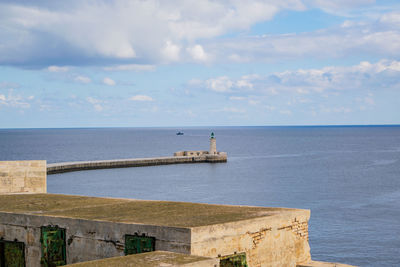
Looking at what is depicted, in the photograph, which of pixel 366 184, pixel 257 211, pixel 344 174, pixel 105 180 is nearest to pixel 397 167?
pixel 344 174

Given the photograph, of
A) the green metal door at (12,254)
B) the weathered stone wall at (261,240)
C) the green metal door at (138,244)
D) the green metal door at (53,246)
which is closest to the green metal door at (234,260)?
the weathered stone wall at (261,240)

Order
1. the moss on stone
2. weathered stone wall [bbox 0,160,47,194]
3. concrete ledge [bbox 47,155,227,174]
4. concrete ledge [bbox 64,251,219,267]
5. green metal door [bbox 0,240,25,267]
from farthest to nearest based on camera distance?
concrete ledge [bbox 47,155,227,174] < weathered stone wall [bbox 0,160,47,194] < green metal door [bbox 0,240,25,267] < the moss on stone < concrete ledge [bbox 64,251,219,267]

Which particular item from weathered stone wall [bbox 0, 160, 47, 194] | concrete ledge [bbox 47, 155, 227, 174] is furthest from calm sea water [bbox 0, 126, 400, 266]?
weathered stone wall [bbox 0, 160, 47, 194]

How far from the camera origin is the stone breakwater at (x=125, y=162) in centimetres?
7984

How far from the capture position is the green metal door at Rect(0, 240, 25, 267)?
13.5m

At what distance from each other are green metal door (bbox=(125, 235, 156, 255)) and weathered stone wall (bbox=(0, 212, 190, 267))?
0.09 meters

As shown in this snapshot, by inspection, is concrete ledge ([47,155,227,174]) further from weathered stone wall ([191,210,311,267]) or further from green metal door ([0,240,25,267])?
weathered stone wall ([191,210,311,267])

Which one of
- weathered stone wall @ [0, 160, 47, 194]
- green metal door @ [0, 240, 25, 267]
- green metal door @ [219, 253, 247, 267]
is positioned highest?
weathered stone wall @ [0, 160, 47, 194]

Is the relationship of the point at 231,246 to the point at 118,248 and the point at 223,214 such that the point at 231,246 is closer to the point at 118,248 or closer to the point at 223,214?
the point at 223,214

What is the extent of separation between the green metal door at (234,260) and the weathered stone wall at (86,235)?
1.12 m

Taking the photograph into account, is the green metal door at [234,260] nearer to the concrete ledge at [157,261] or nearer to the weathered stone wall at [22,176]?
the concrete ledge at [157,261]

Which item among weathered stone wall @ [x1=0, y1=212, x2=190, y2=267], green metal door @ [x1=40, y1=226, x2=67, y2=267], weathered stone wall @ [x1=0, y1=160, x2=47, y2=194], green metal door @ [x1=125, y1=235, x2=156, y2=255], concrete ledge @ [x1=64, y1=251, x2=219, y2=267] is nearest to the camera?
concrete ledge @ [x1=64, y1=251, x2=219, y2=267]

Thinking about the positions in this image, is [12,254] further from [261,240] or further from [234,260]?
[261,240]

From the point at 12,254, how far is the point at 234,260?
6.20 meters
